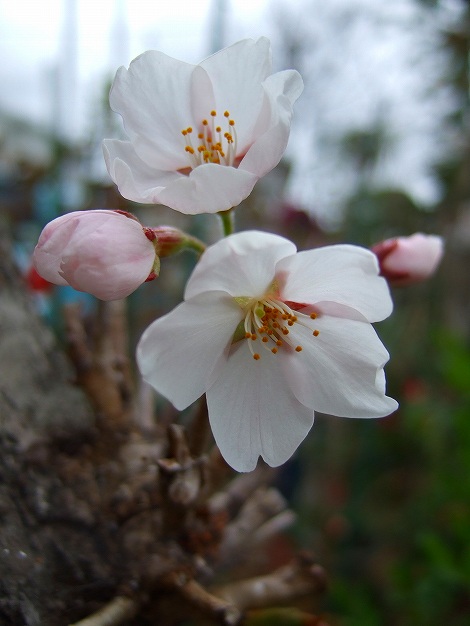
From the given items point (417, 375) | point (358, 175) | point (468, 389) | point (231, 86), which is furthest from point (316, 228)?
point (358, 175)

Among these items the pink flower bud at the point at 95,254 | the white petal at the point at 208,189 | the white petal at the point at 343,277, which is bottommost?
the white petal at the point at 343,277

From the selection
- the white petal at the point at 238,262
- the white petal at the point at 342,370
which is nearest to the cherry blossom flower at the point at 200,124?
the white petal at the point at 238,262

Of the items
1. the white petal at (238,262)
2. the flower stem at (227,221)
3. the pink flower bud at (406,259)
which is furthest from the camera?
the pink flower bud at (406,259)

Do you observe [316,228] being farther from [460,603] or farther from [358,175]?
[358,175]

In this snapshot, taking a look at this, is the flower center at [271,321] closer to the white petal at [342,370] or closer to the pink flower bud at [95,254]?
the white petal at [342,370]

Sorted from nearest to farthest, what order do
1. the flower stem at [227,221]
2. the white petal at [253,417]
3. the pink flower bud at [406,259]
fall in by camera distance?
the white petal at [253,417] < the flower stem at [227,221] < the pink flower bud at [406,259]

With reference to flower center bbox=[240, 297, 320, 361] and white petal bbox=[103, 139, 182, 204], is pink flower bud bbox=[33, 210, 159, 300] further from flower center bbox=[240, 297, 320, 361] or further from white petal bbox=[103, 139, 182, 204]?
flower center bbox=[240, 297, 320, 361]
